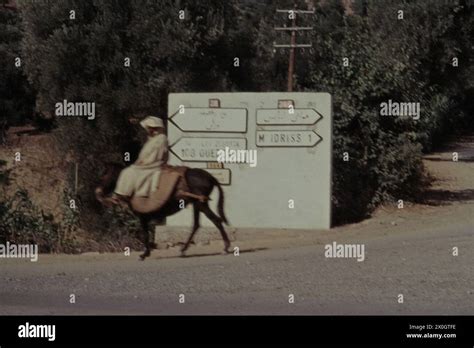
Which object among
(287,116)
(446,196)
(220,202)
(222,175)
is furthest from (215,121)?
(446,196)

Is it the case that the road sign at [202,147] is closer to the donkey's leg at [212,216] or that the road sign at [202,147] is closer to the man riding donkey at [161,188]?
the man riding donkey at [161,188]

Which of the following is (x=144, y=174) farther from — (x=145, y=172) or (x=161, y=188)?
(x=161, y=188)

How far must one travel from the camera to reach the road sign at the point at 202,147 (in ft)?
51.1

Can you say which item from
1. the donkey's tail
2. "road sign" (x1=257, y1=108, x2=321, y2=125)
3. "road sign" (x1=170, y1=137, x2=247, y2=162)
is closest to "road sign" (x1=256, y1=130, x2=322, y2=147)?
"road sign" (x1=257, y1=108, x2=321, y2=125)

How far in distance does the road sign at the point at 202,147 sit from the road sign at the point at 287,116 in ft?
1.73

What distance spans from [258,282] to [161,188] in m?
3.84

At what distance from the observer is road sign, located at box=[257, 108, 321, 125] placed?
611 inches

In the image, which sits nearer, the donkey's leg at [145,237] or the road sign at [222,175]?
the donkey's leg at [145,237]

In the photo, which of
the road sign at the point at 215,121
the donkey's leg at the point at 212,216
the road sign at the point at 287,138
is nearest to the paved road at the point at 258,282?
the donkey's leg at the point at 212,216

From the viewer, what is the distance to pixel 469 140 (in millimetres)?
43438

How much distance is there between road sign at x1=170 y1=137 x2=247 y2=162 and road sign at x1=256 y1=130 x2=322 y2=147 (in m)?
0.32

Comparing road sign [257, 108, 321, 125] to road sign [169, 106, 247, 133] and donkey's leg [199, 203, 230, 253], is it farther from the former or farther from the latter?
donkey's leg [199, 203, 230, 253]

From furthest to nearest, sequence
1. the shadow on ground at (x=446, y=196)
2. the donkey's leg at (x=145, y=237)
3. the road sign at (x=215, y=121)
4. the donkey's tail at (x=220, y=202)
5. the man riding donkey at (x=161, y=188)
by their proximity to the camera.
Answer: the shadow on ground at (x=446, y=196)
the road sign at (x=215, y=121)
the donkey's tail at (x=220, y=202)
the man riding donkey at (x=161, y=188)
the donkey's leg at (x=145, y=237)
